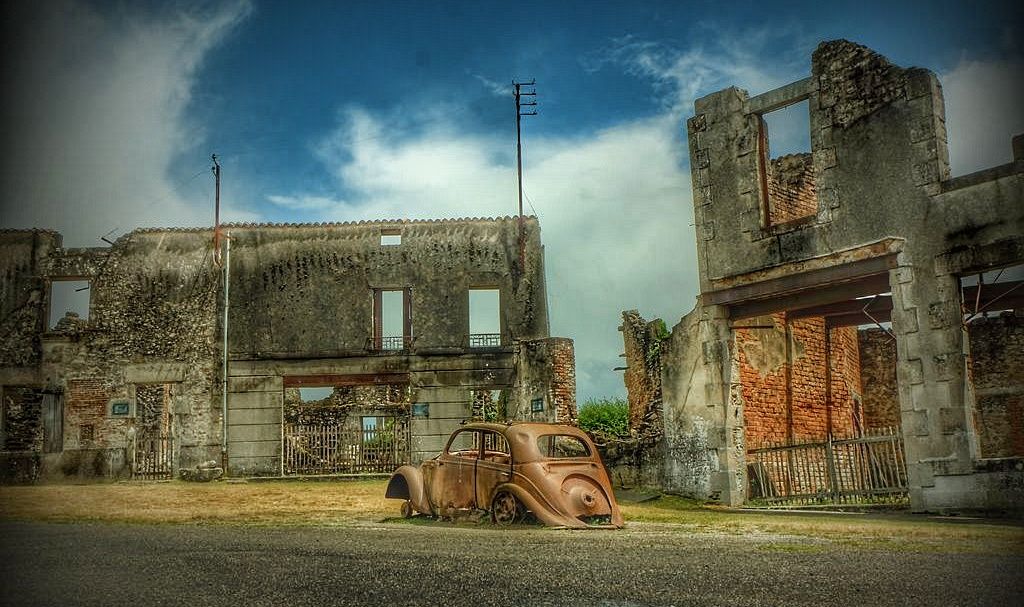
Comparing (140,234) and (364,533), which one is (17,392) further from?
(364,533)

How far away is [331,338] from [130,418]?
581cm

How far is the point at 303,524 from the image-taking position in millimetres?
10695

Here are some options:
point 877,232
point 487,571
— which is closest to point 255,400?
point 877,232

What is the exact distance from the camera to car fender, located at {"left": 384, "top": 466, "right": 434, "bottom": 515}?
11.4 metres

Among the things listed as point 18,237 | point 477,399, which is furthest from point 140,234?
point 477,399

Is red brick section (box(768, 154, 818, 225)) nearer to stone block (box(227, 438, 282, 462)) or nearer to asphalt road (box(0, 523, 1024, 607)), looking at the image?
asphalt road (box(0, 523, 1024, 607))

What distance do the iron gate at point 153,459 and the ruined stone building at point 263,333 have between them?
0.09 meters

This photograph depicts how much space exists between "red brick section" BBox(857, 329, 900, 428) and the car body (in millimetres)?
11919

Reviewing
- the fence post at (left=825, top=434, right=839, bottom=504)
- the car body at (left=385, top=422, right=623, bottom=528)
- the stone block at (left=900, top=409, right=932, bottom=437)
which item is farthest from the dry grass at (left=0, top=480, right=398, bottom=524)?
the stone block at (left=900, top=409, right=932, bottom=437)

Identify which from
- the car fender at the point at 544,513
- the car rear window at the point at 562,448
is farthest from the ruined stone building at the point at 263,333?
the car fender at the point at 544,513

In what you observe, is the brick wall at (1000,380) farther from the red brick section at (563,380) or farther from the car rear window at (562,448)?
the car rear window at (562,448)

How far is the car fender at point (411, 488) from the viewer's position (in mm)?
11398

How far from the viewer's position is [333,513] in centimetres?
1276

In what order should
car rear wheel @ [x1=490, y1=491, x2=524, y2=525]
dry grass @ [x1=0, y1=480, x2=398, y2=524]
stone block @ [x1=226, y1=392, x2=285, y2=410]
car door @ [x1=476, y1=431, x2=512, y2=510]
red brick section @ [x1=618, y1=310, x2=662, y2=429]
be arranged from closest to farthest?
car rear wheel @ [x1=490, y1=491, x2=524, y2=525], car door @ [x1=476, y1=431, x2=512, y2=510], dry grass @ [x1=0, y1=480, x2=398, y2=524], red brick section @ [x1=618, y1=310, x2=662, y2=429], stone block @ [x1=226, y1=392, x2=285, y2=410]
